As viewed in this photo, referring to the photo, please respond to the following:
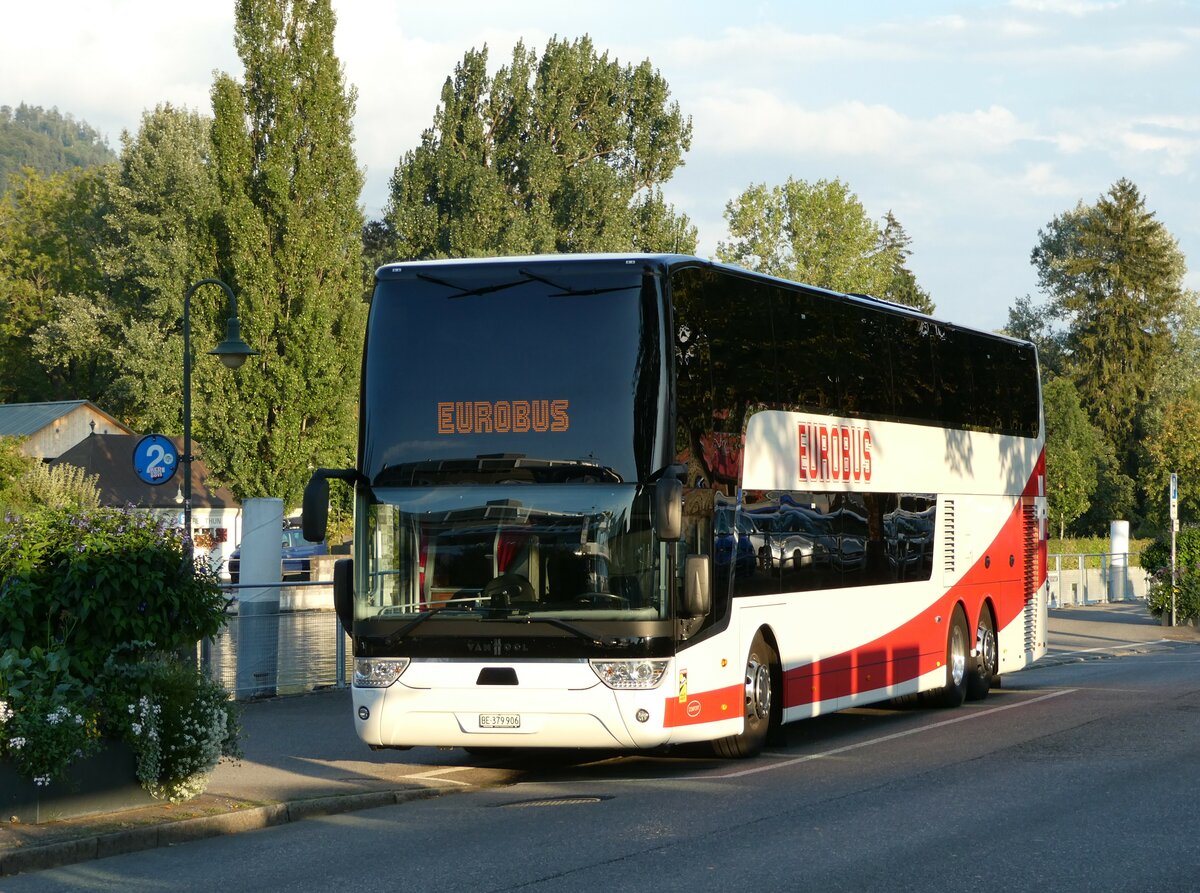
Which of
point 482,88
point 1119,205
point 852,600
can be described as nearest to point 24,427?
point 482,88

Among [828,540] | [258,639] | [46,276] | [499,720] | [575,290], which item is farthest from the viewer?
[46,276]

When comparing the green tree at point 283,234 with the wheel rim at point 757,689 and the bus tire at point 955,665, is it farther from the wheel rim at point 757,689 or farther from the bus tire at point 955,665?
the wheel rim at point 757,689

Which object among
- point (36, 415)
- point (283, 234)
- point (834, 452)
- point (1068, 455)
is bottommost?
point (834, 452)

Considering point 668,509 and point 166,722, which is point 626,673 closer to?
point 668,509

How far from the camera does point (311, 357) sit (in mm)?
49500

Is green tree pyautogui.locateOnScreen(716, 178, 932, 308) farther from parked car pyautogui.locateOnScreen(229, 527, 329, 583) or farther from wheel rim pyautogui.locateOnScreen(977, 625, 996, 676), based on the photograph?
wheel rim pyautogui.locateOnScreen(977, 625, 996, 676)

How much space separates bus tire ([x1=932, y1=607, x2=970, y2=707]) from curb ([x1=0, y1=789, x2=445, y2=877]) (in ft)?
29.0

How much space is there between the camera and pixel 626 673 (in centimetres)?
1271

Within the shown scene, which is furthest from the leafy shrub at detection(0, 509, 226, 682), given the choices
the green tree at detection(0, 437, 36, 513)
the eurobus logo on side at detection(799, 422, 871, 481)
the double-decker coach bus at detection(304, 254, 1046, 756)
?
the green tree at detection(0, 437, 36, 513)

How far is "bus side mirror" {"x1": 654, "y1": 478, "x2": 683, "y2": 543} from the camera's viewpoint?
12.2 m

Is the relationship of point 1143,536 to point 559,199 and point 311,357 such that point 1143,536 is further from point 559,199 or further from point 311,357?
point 311,357

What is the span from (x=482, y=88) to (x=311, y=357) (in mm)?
15077

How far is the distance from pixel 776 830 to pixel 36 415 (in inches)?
2849

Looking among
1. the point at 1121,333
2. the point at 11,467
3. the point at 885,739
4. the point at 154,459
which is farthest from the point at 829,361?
the point at 1121,333
